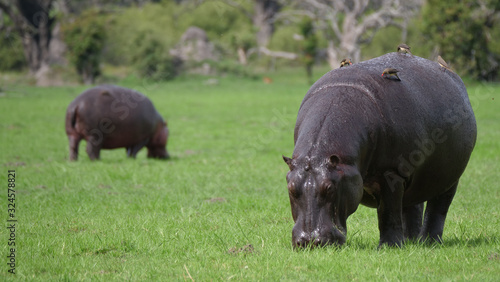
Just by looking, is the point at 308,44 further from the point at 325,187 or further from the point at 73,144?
the point at 325,187

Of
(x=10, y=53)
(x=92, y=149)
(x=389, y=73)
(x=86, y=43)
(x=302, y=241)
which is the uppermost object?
(x=389, y=73)

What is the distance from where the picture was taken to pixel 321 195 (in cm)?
436

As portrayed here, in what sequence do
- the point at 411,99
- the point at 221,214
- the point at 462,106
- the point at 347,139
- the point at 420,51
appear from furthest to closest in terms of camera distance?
the point at 420,51, the point at 221,214, the point at 462,106, the point at 411,99, the point at 347,139

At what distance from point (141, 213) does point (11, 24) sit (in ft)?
129

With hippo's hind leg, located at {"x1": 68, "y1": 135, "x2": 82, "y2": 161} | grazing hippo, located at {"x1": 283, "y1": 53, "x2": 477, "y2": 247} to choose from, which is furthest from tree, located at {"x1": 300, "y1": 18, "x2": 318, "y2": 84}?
grazing hippo, located at {"x1": 283, "y1": 53, "x2": 477, "y2": 247}

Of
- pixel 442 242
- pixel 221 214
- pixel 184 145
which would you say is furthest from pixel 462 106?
pixel 184 145

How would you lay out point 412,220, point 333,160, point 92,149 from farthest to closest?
point 92,149, point 412,220, point 333,160

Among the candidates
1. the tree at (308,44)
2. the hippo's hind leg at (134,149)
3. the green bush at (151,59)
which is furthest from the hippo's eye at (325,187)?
the tree at (308,44)

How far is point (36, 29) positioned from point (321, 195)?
3954cm

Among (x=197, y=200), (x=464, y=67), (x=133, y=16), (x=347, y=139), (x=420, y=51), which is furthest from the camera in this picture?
(x=133, y=16)

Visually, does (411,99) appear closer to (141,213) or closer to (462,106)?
(462,106)

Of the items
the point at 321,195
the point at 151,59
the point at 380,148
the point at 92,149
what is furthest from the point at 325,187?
the point at 151,59

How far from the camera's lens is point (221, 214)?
7020 millimetres

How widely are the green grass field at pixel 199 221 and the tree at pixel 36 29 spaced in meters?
26.2
